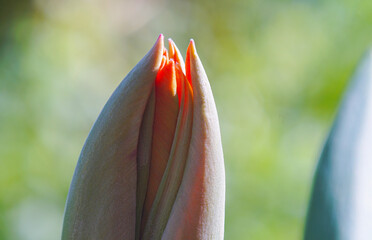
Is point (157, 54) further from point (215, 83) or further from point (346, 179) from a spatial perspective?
point (215, 83)

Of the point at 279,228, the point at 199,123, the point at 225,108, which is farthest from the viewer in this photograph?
the point at 225,108

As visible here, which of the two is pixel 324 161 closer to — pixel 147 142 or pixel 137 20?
pixel 147 142

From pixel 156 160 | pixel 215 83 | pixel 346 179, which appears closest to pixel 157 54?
pixel 156 160

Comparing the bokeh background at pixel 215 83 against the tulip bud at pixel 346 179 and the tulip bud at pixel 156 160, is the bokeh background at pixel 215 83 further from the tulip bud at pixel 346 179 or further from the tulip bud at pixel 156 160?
the tulip bud at pixel 156 160

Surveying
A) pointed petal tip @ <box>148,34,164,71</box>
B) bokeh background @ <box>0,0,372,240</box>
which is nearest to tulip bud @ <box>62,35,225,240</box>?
pointed petal tip @ <box>148,34,164,71</box>

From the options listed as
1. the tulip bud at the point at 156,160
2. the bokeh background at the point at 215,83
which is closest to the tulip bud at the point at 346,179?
the tulip bud at the point at 156,160

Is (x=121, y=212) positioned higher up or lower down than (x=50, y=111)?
lower down

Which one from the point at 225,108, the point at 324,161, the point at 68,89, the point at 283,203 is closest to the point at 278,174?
the point at 283,203
